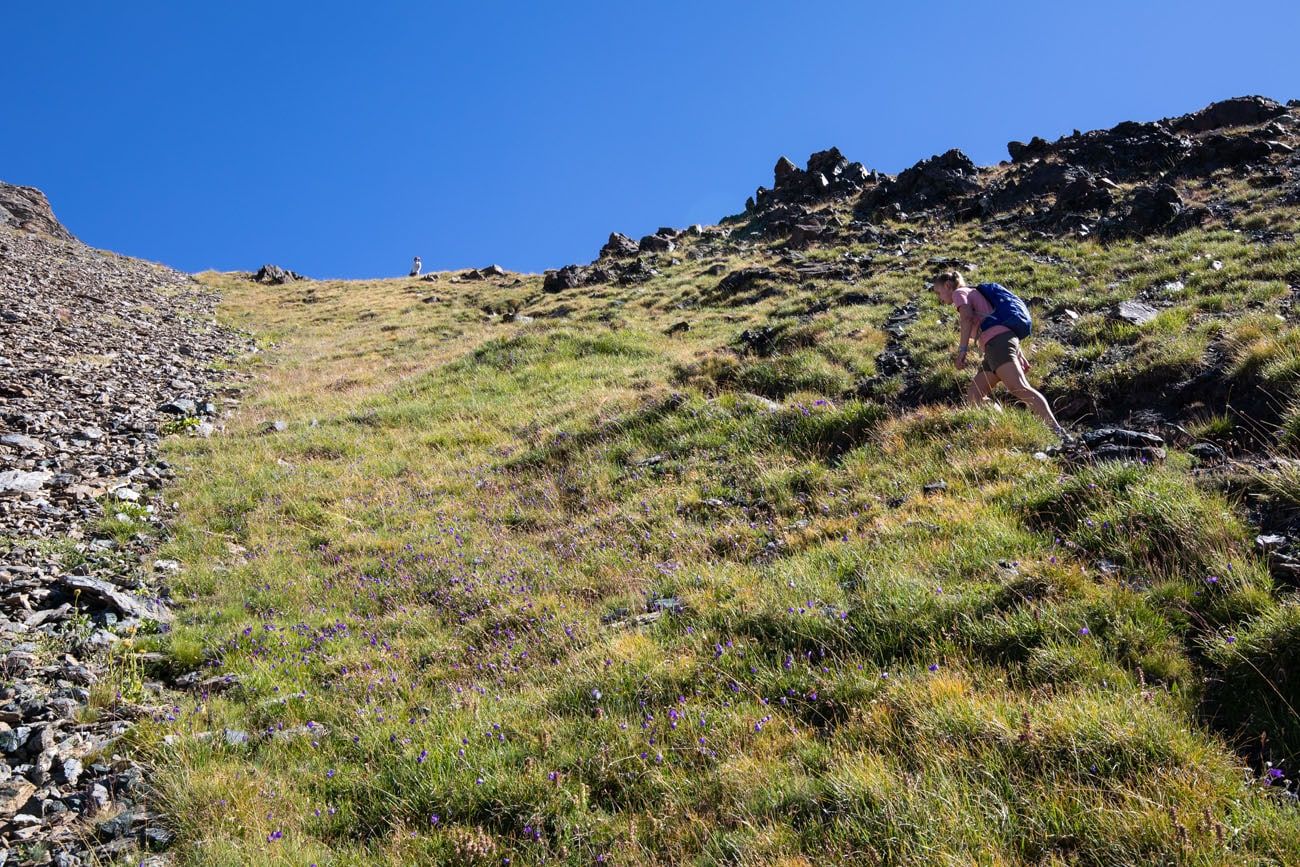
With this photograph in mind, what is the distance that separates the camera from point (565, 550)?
810 centimetres

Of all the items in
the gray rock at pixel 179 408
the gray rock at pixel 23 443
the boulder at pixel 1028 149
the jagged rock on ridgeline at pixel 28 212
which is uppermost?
the jagged rock on ridgeline at pixel 28 212

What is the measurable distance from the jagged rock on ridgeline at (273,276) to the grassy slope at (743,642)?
48.9 metres

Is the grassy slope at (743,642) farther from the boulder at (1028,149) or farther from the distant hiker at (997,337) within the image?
the boulder at (1028,149)

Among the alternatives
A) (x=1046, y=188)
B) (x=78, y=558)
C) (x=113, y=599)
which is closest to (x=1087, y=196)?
(x=1046, y=188)

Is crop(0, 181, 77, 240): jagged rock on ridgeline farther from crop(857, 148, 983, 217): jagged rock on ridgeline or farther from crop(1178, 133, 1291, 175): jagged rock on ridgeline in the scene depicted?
crop(1178, 133, 1291, 175): jagged rock on ridgeline

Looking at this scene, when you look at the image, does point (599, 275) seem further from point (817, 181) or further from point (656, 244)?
point (817, 181)

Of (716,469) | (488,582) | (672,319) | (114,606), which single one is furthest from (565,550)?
(672,319)

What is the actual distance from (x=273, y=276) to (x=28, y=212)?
18.3 m

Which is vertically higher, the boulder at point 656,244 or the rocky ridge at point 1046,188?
the boulder at point 656,244

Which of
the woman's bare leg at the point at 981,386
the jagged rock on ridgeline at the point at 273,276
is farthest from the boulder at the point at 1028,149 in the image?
the jagged rock on ridgeline at the point at 273,276

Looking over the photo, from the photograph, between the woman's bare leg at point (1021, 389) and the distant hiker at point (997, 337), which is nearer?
the woman's bare leg at point (1021, 389)

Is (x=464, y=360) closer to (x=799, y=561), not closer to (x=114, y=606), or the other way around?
(x=114, y=606)

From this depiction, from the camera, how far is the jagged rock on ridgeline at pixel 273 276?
54.3 meters

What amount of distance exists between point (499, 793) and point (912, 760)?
241 centimetres
